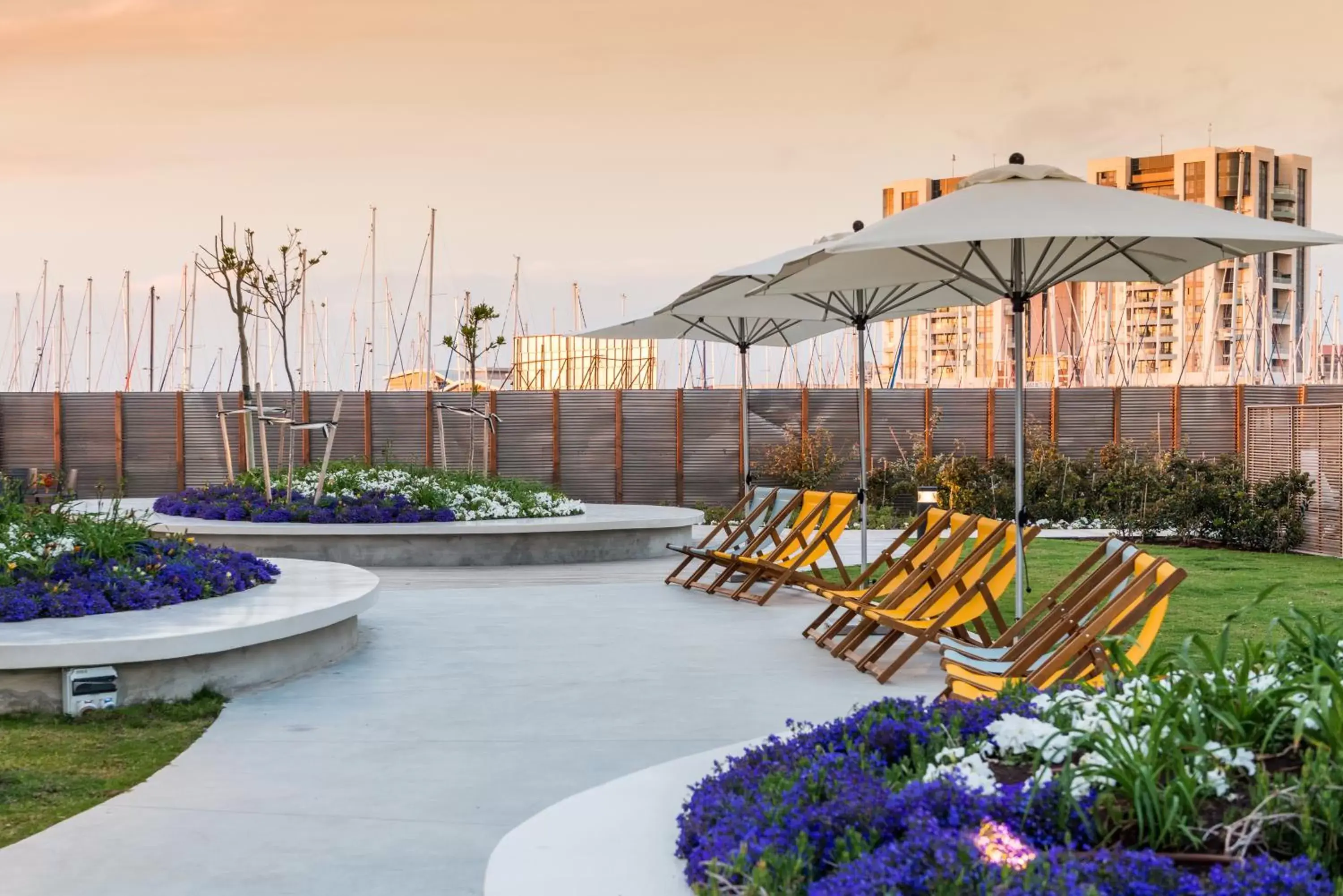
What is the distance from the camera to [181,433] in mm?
22312

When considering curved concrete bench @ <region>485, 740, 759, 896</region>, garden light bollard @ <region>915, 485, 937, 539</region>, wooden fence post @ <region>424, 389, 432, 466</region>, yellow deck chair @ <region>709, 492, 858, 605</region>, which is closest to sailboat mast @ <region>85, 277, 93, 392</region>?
wooden fence post @ <region>424, 389, 432, 466</region>

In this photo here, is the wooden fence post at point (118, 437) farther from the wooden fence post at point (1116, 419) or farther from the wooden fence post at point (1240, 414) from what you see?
the wooden fence post at point (1240, 414)

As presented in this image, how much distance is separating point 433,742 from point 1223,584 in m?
8.66

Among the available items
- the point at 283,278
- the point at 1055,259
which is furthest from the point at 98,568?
the point at 283,278

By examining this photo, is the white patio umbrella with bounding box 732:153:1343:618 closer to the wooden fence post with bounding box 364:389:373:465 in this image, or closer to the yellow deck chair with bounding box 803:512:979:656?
the yellow deck chair with bounding box 803:512:979:656

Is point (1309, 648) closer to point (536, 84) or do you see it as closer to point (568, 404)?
Answer: point (568, 404)

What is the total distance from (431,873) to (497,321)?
27067 mm

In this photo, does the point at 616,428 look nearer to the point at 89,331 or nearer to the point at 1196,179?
the point at 89,331

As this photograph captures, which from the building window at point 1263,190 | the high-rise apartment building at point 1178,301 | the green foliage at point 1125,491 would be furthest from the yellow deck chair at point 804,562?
the building window at point 1263,190

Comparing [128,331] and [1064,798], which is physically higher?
[128,331]

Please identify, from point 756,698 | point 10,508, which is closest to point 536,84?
point 10,508

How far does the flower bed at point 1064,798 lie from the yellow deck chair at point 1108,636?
1300 mm

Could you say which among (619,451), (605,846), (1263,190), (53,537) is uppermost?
(1263,190)

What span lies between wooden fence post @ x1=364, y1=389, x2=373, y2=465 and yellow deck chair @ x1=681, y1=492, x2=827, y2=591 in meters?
11.8
